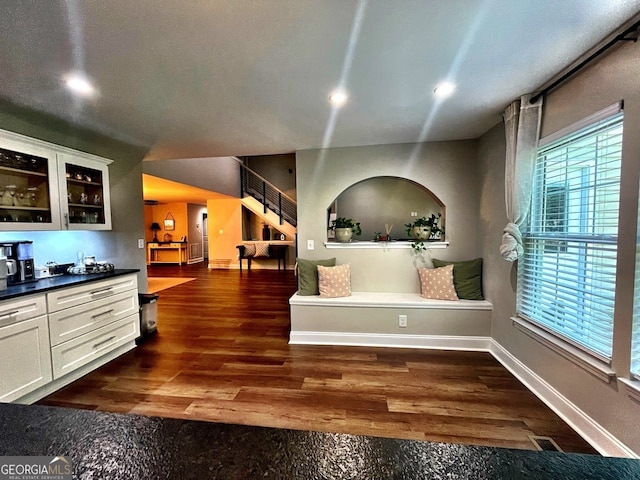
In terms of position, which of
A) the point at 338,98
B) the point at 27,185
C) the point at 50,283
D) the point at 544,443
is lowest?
the point at 544,443

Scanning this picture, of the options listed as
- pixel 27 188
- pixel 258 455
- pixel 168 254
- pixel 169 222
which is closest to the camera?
pixel 258 455

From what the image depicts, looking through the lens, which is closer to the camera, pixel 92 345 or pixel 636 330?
pixel 636 330

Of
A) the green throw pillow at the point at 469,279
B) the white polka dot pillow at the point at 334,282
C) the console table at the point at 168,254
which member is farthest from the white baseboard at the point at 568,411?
the console table at the point at 168,254

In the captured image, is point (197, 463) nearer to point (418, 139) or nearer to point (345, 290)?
point (345, 290)

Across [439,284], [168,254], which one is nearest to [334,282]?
[439,284]

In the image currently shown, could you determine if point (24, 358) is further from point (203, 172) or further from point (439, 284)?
point (203, 172)

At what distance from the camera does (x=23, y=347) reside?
2111 millimetres

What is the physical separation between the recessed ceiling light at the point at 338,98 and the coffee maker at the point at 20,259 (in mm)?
3065

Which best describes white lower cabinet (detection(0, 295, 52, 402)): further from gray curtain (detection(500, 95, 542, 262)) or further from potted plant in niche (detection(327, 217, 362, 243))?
gray curtain (detection(500, 95, 542, 262))

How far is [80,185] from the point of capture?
304 centimetres

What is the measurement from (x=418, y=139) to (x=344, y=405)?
284 cm

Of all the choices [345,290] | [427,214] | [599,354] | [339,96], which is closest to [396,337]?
[345,290]

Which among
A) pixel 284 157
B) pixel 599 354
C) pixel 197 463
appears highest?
pixel 284 157

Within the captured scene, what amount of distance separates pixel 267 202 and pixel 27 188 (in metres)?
6.27
